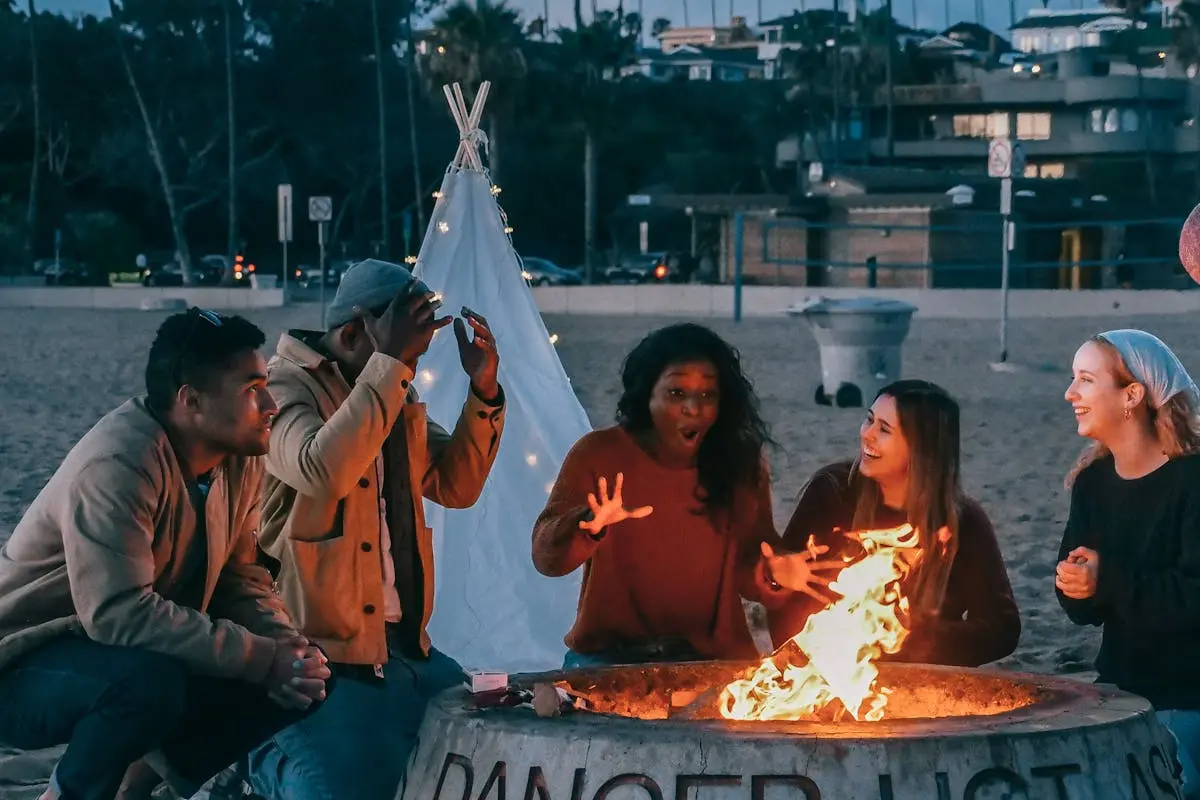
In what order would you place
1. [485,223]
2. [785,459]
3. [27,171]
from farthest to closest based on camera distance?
[27,171]
[785,459]
[485,223]

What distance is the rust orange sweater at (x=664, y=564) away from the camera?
210 inches

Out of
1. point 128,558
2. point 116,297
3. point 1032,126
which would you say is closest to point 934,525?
point 128,558

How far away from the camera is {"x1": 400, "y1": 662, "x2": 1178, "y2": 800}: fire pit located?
11.4ft

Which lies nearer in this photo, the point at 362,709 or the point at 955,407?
the point at 362,709

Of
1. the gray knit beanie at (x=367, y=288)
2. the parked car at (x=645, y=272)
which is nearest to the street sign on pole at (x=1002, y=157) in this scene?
the gray knit beanie at (x=367, y=288)

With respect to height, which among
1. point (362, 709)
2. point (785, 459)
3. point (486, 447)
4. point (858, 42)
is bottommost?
point (785, 459)

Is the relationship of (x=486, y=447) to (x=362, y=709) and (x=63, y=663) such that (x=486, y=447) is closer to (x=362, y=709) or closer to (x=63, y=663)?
(x=362, y=709)

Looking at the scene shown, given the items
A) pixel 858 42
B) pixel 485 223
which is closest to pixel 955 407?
pixel 485 223

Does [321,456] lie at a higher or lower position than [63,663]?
higher

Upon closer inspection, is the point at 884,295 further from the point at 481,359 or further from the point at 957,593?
the point at 481,359

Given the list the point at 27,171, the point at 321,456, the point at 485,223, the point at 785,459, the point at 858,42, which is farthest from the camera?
the point at 858,42

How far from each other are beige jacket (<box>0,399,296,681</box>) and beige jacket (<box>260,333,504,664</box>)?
32 cm

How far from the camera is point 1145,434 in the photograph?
15.9ft

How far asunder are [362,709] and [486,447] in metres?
0.86
